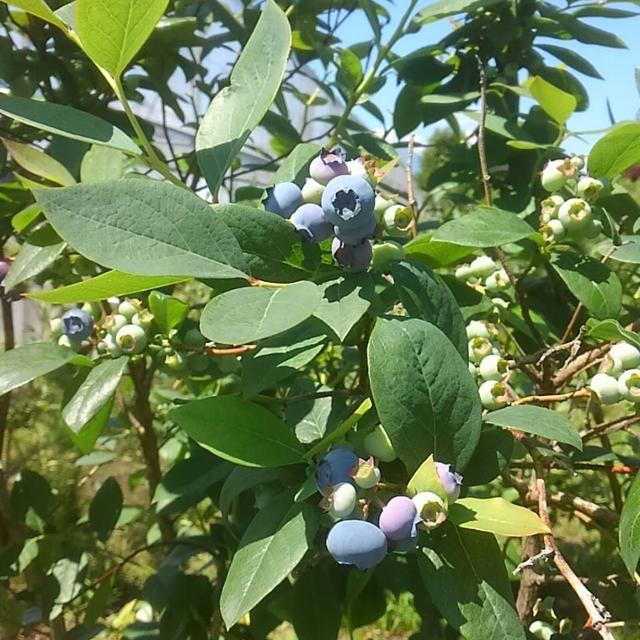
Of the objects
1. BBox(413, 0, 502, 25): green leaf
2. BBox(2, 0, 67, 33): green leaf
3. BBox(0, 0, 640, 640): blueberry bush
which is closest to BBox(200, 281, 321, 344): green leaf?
BBox(0, 0, 640, 640): blueberry bush

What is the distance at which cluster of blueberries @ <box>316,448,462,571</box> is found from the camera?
42 cm

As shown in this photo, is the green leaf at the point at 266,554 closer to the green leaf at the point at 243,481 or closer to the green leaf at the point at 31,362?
the green leaf at the point at 243,481

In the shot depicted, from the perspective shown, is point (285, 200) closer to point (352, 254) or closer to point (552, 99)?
point (352, 254)

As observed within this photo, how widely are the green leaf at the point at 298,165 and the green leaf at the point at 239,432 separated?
205mm

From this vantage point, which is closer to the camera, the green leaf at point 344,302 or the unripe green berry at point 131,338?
the green leaf at point 344,302

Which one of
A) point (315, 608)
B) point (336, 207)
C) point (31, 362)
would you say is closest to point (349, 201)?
point (336, 207)

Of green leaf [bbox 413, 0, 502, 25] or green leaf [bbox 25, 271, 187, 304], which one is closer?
green leaf [bbox 25, 271, 187, 304]

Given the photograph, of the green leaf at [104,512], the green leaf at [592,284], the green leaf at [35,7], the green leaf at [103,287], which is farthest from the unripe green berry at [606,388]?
the green leaf at [104,512]

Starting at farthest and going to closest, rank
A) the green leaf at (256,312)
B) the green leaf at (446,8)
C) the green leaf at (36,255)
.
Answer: the green leaf at (446,8), the green leaf at (36,255), the green leaf at (256,312)

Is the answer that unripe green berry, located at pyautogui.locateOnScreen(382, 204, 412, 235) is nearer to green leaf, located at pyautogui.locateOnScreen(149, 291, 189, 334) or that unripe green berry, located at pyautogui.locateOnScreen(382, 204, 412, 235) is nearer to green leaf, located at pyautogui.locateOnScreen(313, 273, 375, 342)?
green leaf, located at pyautogui.locateOnScreen(313, 273, 375, 342)

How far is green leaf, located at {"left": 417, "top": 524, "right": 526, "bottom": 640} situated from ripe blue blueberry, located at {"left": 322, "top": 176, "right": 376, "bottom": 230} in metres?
0.22

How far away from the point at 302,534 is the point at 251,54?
38 centimetres

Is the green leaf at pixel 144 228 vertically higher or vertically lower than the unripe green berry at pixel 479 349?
higher

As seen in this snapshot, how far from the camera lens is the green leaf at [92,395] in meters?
0.60
